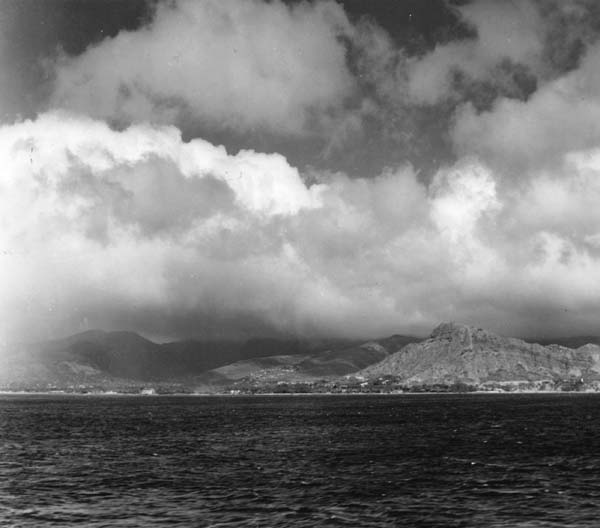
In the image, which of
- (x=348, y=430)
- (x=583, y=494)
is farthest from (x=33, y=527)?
(x=348, y=430)

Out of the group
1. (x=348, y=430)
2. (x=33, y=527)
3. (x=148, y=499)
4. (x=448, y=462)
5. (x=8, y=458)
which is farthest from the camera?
(x=348, y=430)

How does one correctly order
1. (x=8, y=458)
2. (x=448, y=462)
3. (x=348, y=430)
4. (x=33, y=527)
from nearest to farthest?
(x=33, y=527)
(x=448, y=462)
(x=8, y=458)
(x=348, y=430)

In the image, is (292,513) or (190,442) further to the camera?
(190,442)

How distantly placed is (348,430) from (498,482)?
84807mm

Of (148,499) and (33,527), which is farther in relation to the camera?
(148,499)

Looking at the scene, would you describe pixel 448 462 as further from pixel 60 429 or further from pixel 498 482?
pixel 60 429

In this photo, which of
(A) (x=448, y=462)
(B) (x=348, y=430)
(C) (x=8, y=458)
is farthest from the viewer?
(B) (x=348, y=430)

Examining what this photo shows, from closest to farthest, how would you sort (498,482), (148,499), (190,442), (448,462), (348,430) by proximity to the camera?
(148,499)
(498,482)
(448,462)
(190,442)
(348,430)

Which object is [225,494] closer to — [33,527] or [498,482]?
[33,527]

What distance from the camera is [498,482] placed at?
70.4m

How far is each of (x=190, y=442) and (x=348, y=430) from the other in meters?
44.9

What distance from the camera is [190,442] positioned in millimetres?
122812

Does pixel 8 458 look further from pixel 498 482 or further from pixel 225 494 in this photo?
pixel 498 482

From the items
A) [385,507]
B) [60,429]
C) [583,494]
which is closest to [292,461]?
[385,507]
